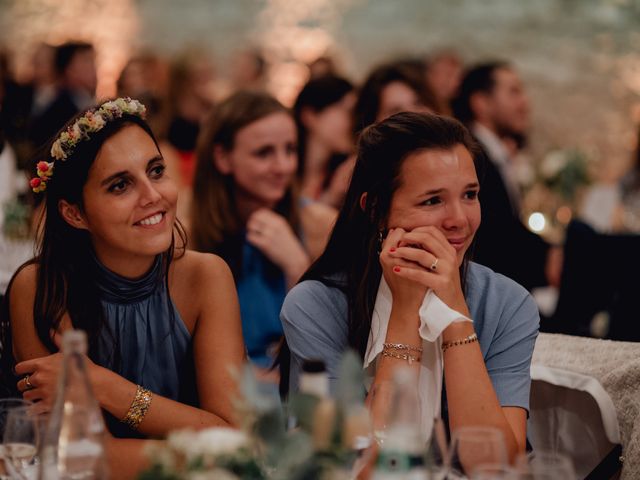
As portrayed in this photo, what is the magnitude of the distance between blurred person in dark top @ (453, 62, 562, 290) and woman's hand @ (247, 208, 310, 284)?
671 mm

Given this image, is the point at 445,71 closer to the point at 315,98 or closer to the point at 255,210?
the point at 315,98

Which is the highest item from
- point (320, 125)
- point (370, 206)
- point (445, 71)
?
point (445, 71)

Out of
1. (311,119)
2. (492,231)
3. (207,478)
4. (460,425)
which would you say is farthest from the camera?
(311,119)

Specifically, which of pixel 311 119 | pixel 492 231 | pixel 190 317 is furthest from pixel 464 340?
pixel 311 119

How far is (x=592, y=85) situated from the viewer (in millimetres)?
9039

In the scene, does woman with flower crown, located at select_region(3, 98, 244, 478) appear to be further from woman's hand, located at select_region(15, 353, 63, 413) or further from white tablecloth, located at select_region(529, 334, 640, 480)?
white tablecloth, located at select_region(529, 334, 640, 480)

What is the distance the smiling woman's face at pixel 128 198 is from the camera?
2.08 meters

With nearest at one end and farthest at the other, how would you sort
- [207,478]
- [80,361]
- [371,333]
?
[207,478] → [80,361] → [371,333]

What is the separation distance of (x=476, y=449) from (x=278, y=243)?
206 cm

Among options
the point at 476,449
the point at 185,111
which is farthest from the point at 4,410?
the point at 185,111

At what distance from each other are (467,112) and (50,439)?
4.17m

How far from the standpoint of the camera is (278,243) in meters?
3.33

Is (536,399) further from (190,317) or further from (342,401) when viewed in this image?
(342,401)

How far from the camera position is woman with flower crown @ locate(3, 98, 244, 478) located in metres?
2.05
